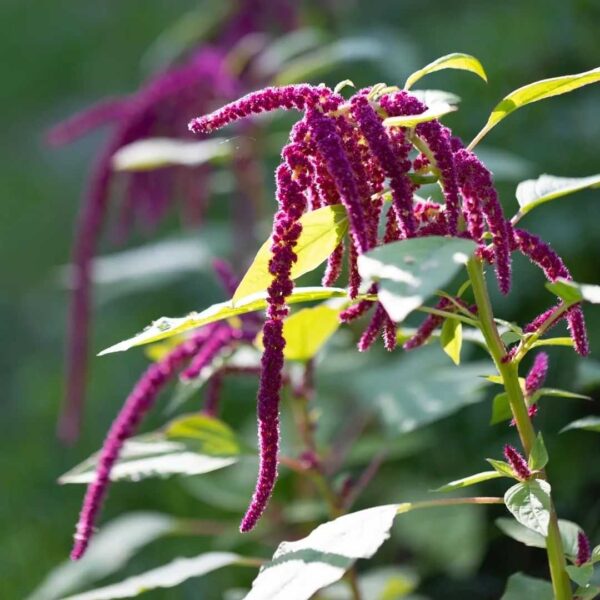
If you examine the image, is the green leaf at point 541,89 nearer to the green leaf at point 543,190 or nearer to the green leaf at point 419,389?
the green leaf at point 543,190

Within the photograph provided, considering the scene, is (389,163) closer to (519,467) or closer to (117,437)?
(519,467)

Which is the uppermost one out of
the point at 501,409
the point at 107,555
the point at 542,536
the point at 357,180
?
the point at 357,180

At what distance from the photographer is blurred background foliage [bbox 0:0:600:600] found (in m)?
1.46

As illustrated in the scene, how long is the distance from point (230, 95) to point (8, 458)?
160cm

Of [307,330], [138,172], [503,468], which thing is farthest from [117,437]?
[138,172]

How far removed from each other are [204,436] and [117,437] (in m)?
0.14

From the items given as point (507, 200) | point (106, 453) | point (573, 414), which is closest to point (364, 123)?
point (106, 453)

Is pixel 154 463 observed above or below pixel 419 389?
above

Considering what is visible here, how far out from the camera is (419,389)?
4.13 feet

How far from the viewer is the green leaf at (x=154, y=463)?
0.90 metres

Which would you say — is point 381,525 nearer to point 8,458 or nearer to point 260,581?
point 260,581

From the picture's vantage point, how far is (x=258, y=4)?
6.48ft

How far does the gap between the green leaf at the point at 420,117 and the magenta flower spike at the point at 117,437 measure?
1.20ft

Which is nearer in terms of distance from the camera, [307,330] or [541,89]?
[541,89]
